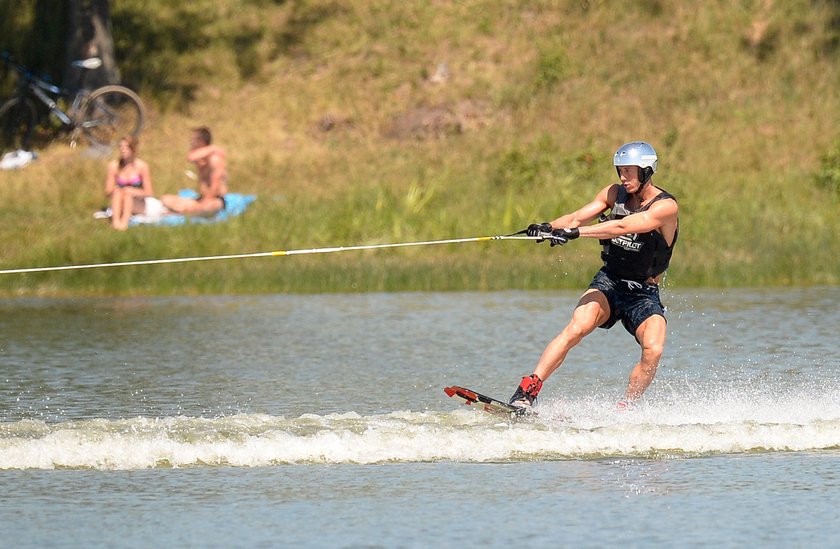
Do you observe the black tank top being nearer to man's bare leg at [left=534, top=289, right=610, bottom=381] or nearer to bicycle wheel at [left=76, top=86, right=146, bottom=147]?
man's bare leg at [left=534, top=289, right=610, bottom=381]

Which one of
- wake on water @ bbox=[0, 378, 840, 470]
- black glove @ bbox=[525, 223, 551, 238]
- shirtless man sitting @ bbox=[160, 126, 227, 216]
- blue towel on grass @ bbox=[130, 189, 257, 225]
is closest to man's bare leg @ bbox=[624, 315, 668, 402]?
wake on water @ bbox=[0, 378, 840, 470]

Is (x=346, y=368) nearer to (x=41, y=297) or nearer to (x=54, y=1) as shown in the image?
(x=41, y=297)

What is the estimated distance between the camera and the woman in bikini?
69.2 ft

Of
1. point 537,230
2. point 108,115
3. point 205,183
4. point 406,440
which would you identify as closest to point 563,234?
point 537,230

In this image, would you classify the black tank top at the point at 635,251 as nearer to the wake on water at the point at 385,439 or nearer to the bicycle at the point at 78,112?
the wake on water at the point at 385,439

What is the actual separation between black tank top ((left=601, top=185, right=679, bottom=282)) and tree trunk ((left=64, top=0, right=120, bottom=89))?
18.9 meters

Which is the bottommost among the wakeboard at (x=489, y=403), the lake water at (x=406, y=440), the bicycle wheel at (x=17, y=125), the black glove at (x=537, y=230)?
the lake water at (x=406, y=440)

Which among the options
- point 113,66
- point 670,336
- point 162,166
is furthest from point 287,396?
point 113,66

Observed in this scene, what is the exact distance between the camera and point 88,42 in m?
27.8

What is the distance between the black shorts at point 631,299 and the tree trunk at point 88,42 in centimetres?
1885

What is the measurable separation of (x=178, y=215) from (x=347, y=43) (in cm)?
1038

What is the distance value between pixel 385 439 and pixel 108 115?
60.3ft

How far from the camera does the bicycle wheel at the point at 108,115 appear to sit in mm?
26203

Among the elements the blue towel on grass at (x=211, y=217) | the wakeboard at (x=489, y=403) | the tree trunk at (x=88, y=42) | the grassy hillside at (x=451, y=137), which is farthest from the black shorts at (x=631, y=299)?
the tree trunk at (x=88, y=42)
